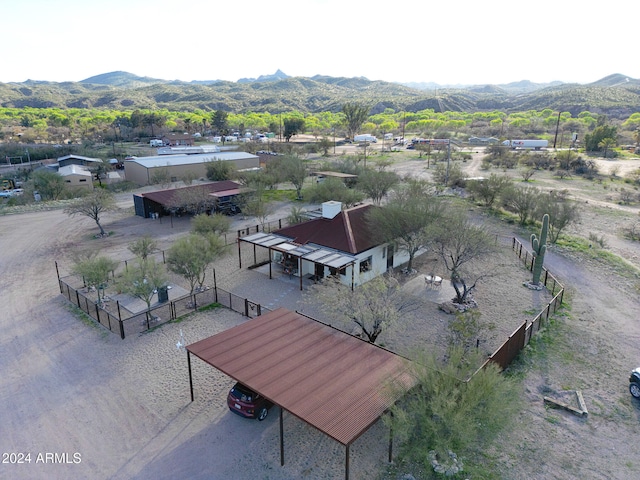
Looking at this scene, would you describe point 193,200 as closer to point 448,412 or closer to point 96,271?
point 96,271

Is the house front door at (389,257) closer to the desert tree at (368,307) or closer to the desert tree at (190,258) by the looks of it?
the desert tree at (368,307)

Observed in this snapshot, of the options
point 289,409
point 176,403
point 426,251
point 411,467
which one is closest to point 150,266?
point 176,403

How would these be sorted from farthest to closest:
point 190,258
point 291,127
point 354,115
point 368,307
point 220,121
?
point 354,115 → point 220,121 → point 291,127 → point 190,258 → point 368,307

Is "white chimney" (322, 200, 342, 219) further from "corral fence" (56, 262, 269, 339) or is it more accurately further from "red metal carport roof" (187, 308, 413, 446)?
"red metal carport roof" (187, 308, 413, 446)

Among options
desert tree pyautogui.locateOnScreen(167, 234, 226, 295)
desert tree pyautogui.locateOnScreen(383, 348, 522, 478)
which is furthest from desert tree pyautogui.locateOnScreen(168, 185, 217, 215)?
desert tree pyautogui.locateOnScreen(383, 348, 522, 478)

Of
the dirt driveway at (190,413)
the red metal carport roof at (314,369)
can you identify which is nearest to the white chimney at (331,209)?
the dirt driveway at (190,413)

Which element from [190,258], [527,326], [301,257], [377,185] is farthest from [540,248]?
[377,185]
